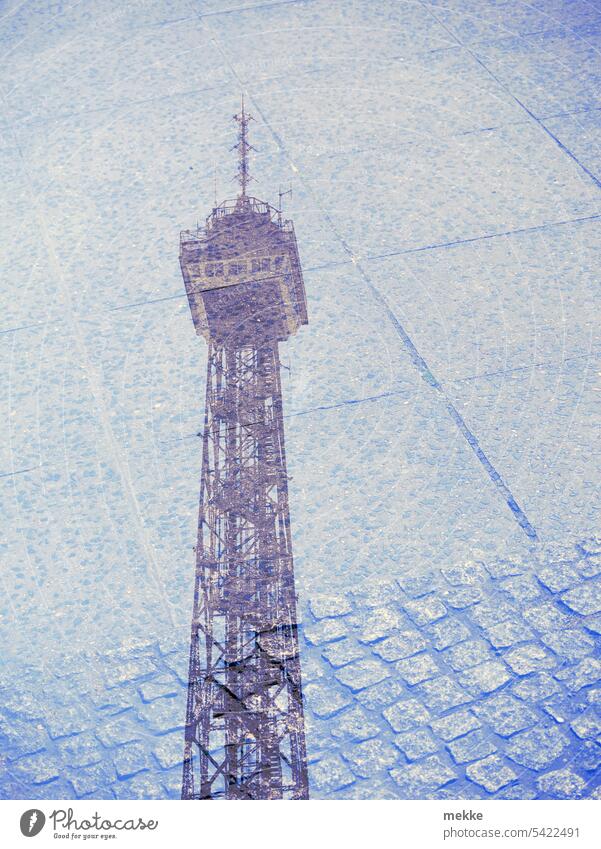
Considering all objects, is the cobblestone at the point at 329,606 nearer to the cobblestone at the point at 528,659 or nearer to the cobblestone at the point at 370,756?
the cobblestone at the point at 370,756

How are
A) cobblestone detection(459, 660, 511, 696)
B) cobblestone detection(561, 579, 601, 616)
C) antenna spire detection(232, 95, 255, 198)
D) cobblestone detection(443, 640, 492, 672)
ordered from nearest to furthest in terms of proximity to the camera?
cobblestone detection(459, 660, 511, 696)
cobblestone detection(443, 640, 492, 672)
cobblestone detection(561, 579, 601, 616)
antenna spire detection(232, 95, 255, 198)

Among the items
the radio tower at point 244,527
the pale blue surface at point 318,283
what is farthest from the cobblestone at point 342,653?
the pale blue surface at point 318,283

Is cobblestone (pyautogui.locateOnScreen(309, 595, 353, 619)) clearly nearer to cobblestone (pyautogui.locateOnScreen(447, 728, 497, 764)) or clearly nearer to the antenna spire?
cobblestone (pyautogui.locateOnScreen(447, 728, 497, 764))

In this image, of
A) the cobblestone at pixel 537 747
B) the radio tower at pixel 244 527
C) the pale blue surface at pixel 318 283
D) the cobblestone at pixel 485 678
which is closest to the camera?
the cobblestone at pixel 537 747

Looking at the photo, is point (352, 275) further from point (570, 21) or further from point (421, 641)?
point (570, 21)

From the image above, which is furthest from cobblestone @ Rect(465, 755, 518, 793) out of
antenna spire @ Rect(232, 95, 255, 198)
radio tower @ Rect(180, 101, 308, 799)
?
antenna spire @ Rect(232, 95, 255, 198)

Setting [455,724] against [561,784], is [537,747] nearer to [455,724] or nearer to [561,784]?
[561,784]
